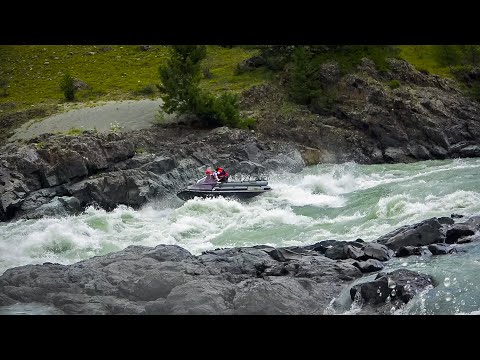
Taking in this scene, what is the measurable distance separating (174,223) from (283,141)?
63.1ft

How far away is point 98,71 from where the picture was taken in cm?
7831

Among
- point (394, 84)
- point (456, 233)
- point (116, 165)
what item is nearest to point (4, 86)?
point (116, 165)

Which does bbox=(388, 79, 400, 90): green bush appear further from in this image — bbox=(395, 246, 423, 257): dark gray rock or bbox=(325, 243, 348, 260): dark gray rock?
bbox=(325, 243, 348, 260): dark gray rock

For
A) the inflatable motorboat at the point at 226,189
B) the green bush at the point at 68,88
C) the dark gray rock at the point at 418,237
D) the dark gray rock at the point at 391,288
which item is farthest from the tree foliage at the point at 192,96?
the dark gray rock at the point at 391,288

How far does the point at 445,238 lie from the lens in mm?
20594

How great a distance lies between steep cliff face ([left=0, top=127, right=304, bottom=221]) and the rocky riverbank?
16370mm

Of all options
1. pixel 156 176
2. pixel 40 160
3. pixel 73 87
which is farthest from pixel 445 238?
pixel 73 87

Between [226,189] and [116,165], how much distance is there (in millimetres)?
8622

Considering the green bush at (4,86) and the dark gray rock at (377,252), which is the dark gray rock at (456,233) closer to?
the dark gray rock at (377,252)

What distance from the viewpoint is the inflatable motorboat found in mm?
34500

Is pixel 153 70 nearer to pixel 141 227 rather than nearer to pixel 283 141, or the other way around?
pixel 283 141

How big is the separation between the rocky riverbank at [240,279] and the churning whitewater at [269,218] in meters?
3.33

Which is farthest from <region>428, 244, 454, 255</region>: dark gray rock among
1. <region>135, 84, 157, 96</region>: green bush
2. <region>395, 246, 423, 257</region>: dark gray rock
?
<region>135, 84, 157, 96</region>: green bush

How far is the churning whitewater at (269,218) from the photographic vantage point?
82.8ft
